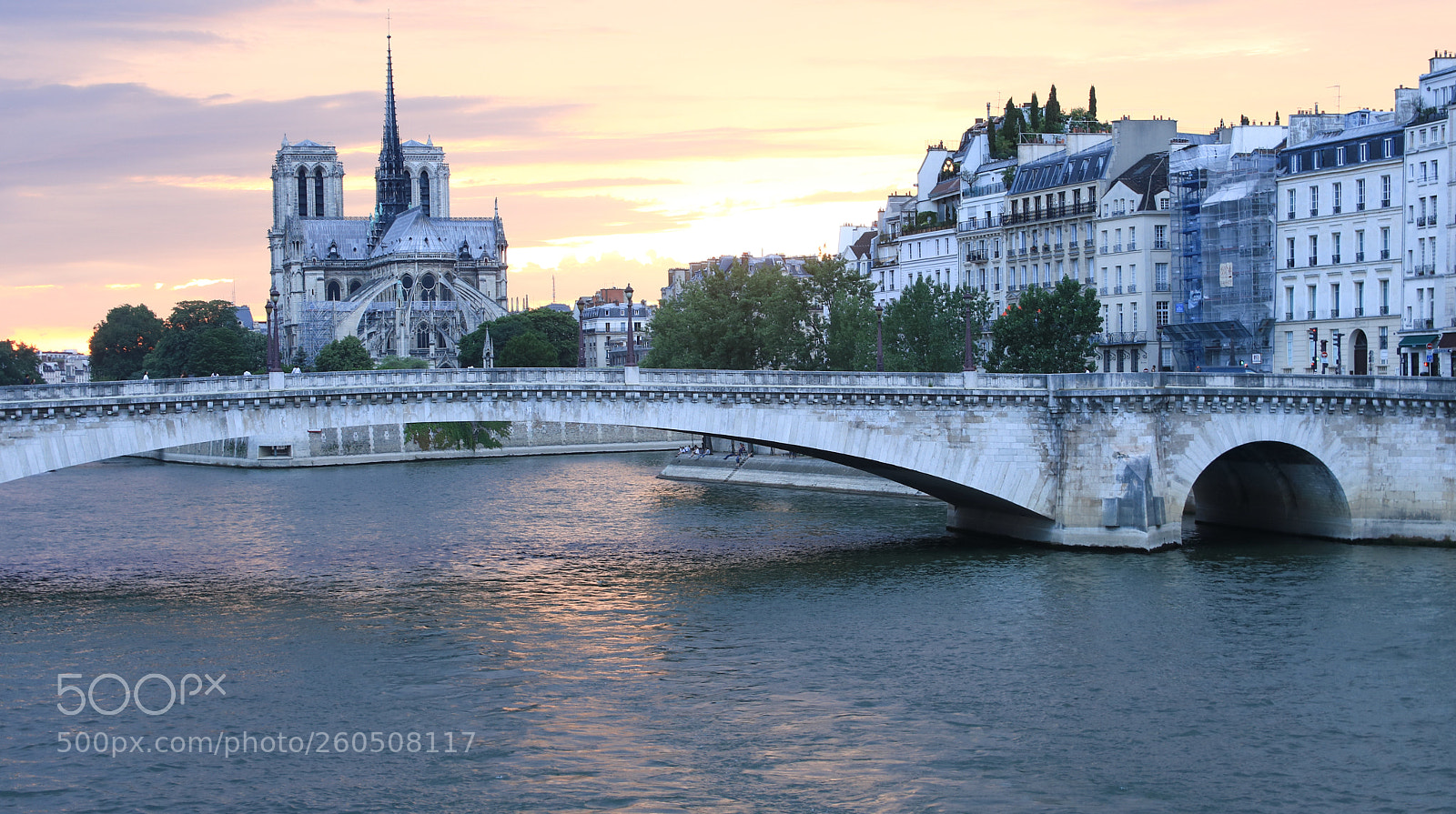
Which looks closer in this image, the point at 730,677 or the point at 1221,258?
the point at 730,677

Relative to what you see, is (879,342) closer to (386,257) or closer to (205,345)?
(205,345)

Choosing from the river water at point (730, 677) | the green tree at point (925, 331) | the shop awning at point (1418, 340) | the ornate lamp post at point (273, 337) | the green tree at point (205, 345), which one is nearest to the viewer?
the river water at point (730, 677)

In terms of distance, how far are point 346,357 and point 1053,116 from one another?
72687 mm

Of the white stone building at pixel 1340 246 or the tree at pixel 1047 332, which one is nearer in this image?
the white stone building at pixel 1340 246

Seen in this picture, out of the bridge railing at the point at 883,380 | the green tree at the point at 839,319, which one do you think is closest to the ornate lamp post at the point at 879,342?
the green tree at the point at 839,319

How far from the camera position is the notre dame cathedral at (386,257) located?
156375mm

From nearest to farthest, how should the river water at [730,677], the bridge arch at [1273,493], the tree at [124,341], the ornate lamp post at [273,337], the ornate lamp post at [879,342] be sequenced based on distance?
the river water at [730,677] < the ornate lamp post at [273,337] < the bridge arch at [1273,493] < the ornate lamp post at [879,342] < the tree at [124,341]

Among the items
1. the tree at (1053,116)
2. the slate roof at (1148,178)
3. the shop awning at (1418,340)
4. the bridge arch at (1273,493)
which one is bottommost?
the bridge arch at (1273,493)

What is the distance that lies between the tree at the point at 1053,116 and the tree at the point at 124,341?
101m

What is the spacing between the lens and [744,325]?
80.4 metres

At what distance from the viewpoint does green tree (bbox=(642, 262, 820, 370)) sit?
76812 millimetres

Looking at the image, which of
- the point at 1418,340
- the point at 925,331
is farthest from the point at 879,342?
the point at 1418,340

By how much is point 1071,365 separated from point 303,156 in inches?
5774

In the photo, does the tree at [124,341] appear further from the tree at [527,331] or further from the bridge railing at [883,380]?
the bridge railing at [883,380]
